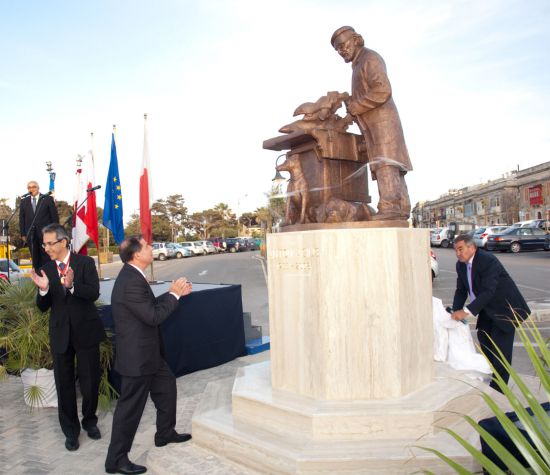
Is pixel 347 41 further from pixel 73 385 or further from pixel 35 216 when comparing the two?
pixel 35 216

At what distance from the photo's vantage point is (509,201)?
68500 mm

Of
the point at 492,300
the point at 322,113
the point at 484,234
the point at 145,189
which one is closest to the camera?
the point at 322,113

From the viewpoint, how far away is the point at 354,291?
346cm

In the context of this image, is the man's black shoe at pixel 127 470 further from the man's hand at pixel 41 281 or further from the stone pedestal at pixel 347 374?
the man's hand at pixel 41 281

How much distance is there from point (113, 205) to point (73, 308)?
539 centimetres

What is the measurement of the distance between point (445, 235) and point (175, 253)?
24.1 m

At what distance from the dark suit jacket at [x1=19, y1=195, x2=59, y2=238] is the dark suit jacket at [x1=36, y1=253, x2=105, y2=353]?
3.43 m

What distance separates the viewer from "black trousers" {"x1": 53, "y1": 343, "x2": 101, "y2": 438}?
13.6 ft

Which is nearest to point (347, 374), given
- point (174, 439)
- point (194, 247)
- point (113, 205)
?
point (174, 439)

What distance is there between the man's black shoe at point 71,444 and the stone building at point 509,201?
153 ft

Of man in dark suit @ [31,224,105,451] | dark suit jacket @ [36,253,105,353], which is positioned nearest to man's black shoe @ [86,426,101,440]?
man in dark suit @ [31,224,105,451]

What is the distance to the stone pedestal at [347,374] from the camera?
321 centimetres

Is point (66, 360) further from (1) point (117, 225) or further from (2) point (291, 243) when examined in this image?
(1) point (117, 225)

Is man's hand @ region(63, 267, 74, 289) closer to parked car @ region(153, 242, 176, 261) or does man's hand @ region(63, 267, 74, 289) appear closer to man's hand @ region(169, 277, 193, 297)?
man's hand @ region(169, 277, 193, 297)
